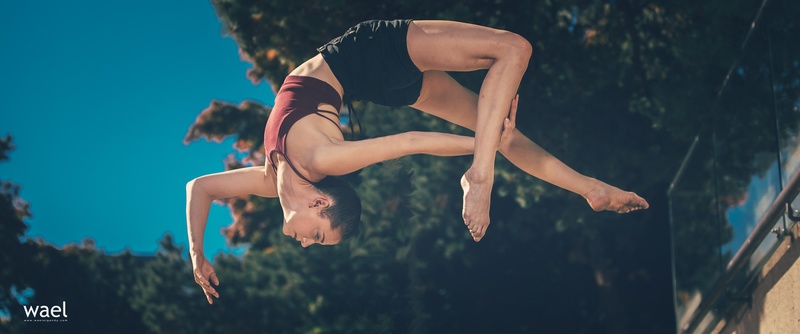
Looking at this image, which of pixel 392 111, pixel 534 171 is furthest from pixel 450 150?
pixel 392 111

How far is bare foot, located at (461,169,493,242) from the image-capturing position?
194 inches

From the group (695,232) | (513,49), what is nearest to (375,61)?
(513,49)

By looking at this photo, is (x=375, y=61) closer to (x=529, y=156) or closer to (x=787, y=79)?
(x=529, y=156)

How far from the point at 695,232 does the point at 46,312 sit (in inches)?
263

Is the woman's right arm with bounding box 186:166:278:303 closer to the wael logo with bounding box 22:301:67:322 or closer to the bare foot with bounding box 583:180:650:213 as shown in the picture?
the bare foot with bounding box 583:180:650:213

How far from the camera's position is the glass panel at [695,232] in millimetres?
8469

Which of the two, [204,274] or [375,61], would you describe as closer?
[375,61]

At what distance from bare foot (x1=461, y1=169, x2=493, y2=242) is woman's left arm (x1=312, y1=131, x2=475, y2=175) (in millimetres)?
185

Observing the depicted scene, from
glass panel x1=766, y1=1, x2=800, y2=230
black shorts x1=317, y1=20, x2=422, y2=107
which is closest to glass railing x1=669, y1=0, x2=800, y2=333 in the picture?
glass panel x1=766, y1=1, x2=800, y2=230

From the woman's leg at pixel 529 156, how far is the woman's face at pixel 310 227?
2.90ft

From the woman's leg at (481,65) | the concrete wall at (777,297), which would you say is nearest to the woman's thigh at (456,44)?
the woman's leg at (481,65)

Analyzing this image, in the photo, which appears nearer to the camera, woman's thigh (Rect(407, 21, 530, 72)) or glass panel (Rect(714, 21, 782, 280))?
woman's thigh (Rect(407, 21, 530, 72))

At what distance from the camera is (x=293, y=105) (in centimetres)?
540

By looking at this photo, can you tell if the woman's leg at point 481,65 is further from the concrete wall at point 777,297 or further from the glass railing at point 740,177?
the concrete wall at point 777,297
